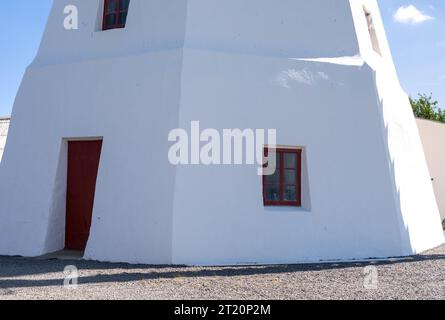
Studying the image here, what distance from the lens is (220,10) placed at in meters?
10.5

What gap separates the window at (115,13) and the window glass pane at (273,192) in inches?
183

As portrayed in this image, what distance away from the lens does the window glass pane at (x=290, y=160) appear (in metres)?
10.3

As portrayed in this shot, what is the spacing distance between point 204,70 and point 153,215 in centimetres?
288

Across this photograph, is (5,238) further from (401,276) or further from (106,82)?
(401,276)

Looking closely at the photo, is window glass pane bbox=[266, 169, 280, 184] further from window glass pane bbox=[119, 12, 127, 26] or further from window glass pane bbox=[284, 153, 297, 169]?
window glass pane bbox=[119, 12, 127, 26]

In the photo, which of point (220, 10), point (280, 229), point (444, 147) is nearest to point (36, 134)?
point (220, 10)

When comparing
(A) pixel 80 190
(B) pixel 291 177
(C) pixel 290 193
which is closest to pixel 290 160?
(B) pixel 291 177

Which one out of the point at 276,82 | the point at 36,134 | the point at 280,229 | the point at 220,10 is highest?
the point at 220,10

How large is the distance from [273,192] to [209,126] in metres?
1.82

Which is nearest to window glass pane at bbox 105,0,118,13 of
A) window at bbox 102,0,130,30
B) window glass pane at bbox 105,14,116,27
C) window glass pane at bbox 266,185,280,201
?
window at bbox 102,0,130,30

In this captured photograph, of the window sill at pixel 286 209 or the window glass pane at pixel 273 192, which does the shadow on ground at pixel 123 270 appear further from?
the window glass pane at pixel 273 192

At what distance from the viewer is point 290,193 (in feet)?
34.0

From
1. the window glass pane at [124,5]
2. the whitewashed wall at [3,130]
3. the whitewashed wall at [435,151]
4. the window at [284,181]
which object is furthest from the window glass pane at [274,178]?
the whitewashed wall at [3,130]

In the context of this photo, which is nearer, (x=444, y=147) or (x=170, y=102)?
(x=170, y=102)
